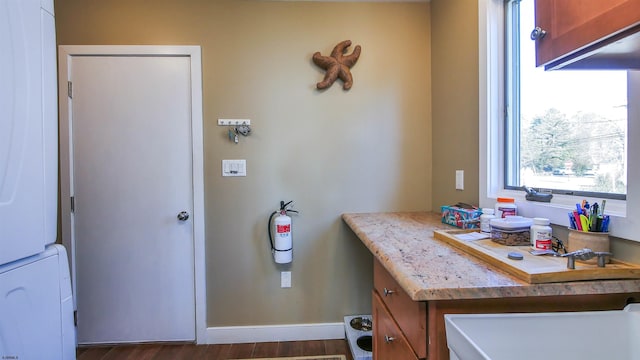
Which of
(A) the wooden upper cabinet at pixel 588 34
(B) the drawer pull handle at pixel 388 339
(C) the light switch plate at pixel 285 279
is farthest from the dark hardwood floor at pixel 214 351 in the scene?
(A) the wooden upper cabinet at pixel 588 34

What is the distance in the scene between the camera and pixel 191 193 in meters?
2.10

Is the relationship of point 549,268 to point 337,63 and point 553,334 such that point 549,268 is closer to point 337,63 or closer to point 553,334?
point 553,334

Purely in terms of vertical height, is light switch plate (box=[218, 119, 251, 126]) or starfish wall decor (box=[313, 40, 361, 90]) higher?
starfish wall decor (box=[313, 40, 361, 90])

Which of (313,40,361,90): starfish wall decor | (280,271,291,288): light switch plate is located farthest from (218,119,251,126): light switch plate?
(280,271,291,288): light switch plate

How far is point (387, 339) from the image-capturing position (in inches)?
47.4

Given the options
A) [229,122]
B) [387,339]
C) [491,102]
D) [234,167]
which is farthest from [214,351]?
[491,102]

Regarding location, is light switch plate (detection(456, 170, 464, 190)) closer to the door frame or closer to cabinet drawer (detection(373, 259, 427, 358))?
cabinet drawer (detection(373, 259, 427, 358))

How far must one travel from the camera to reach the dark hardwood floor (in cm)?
200

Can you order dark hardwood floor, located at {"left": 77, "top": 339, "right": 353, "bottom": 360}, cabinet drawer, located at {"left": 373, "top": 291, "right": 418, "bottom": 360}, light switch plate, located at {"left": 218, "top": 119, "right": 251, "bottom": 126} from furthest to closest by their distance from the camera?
1. light switch plate, located at {"left": 218, "top": 119, "right": 251, "bottom": 126}
2. dark hardwood floor, located at {"left": 77, "top": 339, "right": 353, "bottom": 360}
3. cabinet drawer, located at {"left": 373, "top": 291, "right": 418, "bottom": 360}

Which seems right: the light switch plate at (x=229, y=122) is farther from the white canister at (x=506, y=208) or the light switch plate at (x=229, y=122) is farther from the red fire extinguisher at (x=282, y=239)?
the white canister at (x=506, y=208)

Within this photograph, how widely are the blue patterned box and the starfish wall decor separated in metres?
1.08

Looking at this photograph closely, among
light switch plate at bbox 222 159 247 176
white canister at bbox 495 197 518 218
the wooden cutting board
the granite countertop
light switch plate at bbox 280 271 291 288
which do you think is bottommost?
light switch plate at bbox 280 271 291 288

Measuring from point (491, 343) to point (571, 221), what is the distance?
0.55 meters

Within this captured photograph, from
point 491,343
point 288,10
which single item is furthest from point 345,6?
point 491,343
